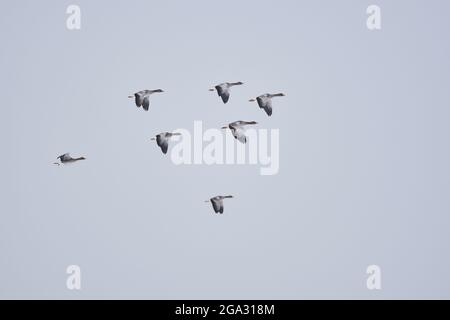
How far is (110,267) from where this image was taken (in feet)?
278

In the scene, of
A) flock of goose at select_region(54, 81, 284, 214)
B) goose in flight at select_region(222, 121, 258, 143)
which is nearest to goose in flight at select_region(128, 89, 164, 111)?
flock of goose at select_region(54, 81, 284, 214)

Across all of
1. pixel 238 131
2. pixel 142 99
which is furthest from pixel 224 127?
pixel 142 99

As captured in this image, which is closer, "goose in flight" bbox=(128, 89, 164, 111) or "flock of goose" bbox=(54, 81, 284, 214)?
"flock of goose" bbox=(54, 81, 284, 214)

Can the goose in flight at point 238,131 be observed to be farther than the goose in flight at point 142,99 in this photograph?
No

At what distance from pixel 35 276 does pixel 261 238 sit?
42.7 metres

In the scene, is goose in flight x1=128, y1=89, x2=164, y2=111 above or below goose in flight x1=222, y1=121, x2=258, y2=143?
above

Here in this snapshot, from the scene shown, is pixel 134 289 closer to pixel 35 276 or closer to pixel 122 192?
pixel 35 276

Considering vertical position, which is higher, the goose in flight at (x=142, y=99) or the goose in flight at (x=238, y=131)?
the goose in flight at (x=142, y=99)

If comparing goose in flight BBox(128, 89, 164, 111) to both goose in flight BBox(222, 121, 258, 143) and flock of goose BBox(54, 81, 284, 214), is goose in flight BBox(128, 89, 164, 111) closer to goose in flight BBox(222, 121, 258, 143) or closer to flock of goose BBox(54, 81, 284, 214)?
flock of goose BBox(54, 81, 284, 214)

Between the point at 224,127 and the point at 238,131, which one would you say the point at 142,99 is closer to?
the point at 224,127

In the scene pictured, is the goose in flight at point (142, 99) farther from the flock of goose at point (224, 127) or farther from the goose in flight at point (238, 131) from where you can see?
the goose in flight at point (238, 131)

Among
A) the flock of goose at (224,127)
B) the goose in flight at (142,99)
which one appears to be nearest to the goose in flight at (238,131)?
the flock of goose at (224,127)

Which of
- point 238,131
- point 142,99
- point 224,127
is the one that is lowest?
point 238,131
